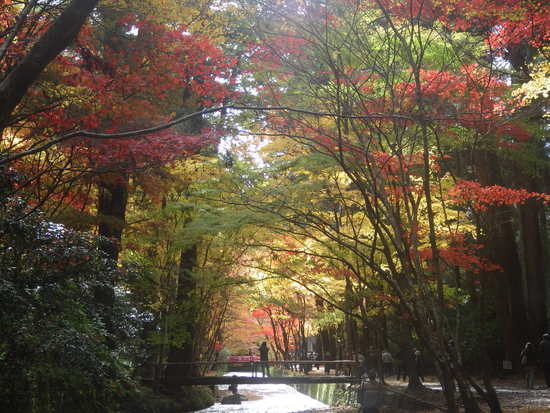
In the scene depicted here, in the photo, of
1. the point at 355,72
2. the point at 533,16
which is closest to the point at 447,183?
the point at 355,72

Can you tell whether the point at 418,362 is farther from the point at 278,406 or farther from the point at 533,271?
the point at 278,406

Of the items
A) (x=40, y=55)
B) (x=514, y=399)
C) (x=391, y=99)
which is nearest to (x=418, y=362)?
(x=514, y=399)

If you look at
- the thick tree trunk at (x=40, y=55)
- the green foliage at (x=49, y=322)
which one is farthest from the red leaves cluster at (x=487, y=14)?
the green foliage at (x=49, y=322)

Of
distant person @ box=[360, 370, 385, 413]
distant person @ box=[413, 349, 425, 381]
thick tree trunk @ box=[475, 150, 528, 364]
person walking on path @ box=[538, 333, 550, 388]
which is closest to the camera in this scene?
distant person @ box=[360, 370, 385, 413]

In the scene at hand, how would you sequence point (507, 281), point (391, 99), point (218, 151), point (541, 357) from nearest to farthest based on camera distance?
1. point (391, 99)
2. point (541, 357)
3. point (218, 151)
4. point (507, 281)

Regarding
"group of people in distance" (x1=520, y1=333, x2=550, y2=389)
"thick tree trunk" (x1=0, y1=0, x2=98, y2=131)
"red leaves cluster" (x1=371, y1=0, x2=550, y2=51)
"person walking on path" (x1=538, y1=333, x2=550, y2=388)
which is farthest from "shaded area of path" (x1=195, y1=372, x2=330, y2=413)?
"thick tree trunk" (x1=0, y1=0, x2=98, y2=131)

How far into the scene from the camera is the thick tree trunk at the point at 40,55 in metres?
4.11

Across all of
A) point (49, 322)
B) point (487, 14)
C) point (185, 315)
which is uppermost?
point (487, 14)

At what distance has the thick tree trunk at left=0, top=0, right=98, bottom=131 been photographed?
4109 mm

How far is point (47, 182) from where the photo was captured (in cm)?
1135

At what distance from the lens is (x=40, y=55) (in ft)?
13.5

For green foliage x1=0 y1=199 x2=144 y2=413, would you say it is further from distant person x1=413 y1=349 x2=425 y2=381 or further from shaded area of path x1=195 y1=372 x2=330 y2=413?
shaded area of path x1=195 y1=372 x2=330 y2=413

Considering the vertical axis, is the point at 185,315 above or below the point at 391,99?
below

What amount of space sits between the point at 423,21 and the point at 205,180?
6241 millimetres
